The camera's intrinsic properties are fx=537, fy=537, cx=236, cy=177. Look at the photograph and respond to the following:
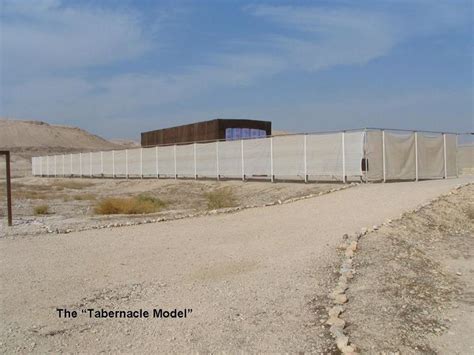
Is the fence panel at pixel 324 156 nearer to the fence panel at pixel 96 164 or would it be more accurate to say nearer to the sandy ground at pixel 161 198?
the sandy ground at pixel 161 198

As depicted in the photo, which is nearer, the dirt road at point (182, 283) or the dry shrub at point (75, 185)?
the dirt road at point (182, 283)

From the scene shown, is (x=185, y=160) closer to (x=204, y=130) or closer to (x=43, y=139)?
(x=204, y=130)

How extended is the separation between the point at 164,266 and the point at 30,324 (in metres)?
3.02

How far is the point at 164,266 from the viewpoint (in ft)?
28.5

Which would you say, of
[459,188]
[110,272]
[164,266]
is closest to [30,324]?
[110,272]

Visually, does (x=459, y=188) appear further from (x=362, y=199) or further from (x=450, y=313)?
(x=450, y=313)

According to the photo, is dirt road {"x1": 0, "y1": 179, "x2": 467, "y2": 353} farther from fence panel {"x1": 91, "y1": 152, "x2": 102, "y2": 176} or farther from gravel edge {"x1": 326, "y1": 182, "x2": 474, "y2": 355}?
fence panel {"x1": 91, "y1": 152, "x2": 102, "y2": 176}

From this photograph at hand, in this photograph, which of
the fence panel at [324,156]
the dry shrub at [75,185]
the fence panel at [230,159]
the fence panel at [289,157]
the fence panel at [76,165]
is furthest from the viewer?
the fence panel at [76,165]

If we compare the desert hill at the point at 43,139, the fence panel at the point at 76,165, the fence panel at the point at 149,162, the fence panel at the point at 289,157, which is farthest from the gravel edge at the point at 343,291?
the desert hill at the point at 43,139

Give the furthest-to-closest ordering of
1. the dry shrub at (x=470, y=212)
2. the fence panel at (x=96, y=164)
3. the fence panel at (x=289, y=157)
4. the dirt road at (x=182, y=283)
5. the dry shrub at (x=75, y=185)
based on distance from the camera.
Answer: the fence panel at (x=96, y=164) → the dry shrub at (x=75, y=185) → the fence panel at (x=289, y=157) → the dry shrub at (x=470, y=212) → the dirt road at (x=182, y=283)

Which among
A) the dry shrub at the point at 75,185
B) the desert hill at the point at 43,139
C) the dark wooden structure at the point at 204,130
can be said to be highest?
the desert hill at the point at 43,139

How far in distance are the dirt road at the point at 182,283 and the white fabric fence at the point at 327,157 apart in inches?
269

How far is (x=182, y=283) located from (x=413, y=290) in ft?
10.6

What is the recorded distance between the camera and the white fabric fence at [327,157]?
20391mm
